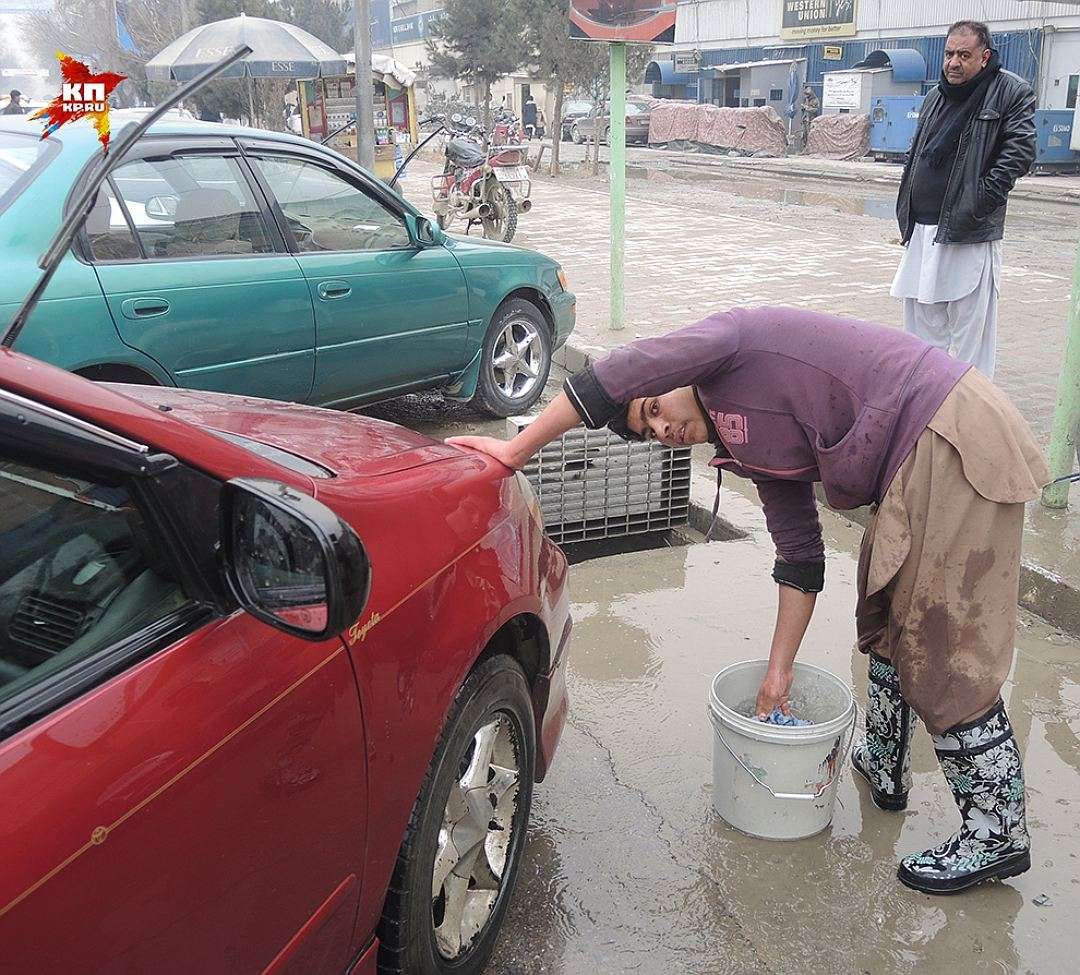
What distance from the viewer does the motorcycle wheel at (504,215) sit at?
14406 mm

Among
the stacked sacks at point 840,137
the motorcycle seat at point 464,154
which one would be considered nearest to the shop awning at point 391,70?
the motorcycle seat at point 464,154

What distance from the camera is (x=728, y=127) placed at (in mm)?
33594

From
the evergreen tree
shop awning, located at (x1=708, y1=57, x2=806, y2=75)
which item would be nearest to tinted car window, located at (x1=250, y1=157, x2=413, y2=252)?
the evergreen tree

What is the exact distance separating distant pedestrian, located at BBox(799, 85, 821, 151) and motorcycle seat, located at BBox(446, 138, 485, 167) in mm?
19735

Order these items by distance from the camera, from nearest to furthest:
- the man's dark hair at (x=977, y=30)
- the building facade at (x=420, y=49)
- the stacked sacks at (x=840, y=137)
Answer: the man's dark hair at (x=977, y=30) < the stacked sacks at (x=840, y=137) < the building facade at (x=420, y=49)

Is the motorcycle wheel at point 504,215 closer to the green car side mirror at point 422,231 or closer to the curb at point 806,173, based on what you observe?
the green car side mirror at point 422,231

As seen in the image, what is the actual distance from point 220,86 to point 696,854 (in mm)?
29933

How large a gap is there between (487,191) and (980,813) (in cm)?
1305

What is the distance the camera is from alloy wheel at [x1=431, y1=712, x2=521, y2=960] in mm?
2270

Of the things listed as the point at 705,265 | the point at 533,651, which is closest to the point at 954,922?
the point at 533,651

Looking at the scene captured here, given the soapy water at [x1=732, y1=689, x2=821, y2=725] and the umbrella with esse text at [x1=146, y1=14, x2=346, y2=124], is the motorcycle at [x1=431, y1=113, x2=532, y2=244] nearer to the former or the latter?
the umbrella with esse text at [x1=146, y1=14, x2=346, y2=124]

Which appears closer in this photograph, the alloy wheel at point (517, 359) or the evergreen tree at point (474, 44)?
the alloy wheel at point (517, 359)

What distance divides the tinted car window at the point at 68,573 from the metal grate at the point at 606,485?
9.53ft

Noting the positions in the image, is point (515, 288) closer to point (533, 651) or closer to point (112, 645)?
point (533, 651)
